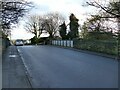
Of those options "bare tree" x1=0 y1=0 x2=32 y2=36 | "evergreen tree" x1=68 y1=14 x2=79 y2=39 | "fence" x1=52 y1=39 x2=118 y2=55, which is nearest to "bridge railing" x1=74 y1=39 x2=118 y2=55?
"fence" x1=52 y1=39 x2=118 y2=55

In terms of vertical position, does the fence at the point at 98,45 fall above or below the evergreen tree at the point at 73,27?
below

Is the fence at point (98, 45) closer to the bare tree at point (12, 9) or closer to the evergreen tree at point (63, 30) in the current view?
the bare tree at point (12, 9)

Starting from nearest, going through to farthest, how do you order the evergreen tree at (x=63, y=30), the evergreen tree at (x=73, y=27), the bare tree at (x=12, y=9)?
the bare tree at (x=12, y=9) < the evergreen tree at (x=73, y=27) < the evergreen tree at (x=63, y=30)

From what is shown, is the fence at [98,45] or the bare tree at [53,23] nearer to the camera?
the fence at [98,45]

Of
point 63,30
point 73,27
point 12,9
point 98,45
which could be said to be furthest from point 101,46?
point 63,30

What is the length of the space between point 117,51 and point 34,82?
16.1 metres

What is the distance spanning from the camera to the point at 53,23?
8694cm

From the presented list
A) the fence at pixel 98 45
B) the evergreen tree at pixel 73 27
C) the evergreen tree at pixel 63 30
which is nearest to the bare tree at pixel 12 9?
the fence at pixel 98 45

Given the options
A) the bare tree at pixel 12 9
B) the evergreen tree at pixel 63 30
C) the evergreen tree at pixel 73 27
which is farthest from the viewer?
the evergreen tree at pixel 63 30

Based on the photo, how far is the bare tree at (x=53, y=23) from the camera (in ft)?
282

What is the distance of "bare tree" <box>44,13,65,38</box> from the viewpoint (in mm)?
86062

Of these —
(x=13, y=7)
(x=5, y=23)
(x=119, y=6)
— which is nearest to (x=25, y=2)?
(x=13, y=7)

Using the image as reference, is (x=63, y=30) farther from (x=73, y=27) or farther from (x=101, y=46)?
(x=101, y=46)

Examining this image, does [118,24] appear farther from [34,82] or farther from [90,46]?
[34,82]
